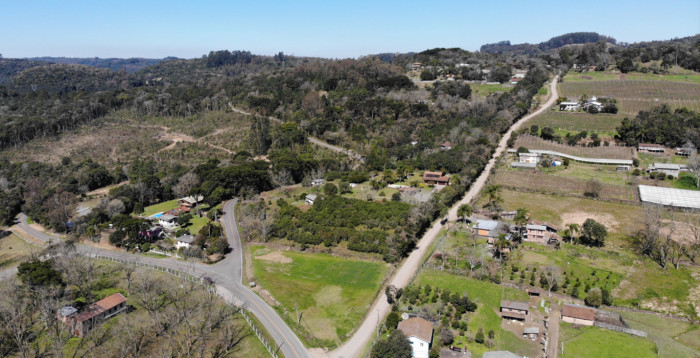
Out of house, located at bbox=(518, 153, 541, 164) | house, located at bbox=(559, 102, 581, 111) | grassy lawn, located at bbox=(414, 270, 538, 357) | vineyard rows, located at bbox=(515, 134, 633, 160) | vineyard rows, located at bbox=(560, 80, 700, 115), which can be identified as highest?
vineyard rows, located at bbox=(560, 80, 700, 115)

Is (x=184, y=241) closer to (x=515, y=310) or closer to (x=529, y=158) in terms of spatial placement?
(x=515, y=310)

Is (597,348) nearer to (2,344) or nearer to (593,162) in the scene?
(2,344)

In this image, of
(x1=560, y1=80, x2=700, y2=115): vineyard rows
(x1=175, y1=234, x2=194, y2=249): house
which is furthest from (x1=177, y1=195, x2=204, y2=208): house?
(x1=560, y1=80, x2=700, y2=115): vineyard rows

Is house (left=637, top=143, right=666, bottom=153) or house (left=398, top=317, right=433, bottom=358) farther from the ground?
house (left=637, top=143, right=666, bottom=153)

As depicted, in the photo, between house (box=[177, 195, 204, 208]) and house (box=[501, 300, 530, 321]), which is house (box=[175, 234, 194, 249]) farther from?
house (box=[501, 300, 530, 321])

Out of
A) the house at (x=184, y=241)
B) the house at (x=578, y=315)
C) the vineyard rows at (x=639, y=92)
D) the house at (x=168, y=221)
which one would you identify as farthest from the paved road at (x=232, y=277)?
the vineyard rows at (x=639, y=92)

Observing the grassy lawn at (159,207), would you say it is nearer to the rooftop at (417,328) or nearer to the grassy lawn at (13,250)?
the grassy lawn at (13,250)
